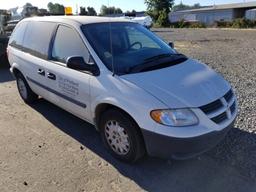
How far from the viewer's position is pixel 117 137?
3.86 meters

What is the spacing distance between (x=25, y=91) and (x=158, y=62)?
3.20m

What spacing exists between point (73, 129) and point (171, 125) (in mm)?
2168

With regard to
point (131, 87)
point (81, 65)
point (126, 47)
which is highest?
point (126, 47)

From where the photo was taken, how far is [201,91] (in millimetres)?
3551

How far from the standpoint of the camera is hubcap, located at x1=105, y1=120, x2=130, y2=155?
148 inches

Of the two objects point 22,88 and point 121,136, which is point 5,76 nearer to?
point 22,88

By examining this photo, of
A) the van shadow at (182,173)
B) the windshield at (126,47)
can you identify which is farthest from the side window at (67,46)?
the van shadow at (182,173)

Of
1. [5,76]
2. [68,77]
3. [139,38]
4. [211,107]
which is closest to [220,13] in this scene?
[5,76]

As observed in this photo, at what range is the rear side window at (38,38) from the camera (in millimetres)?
4977

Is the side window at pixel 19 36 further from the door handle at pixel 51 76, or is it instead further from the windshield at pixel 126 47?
the windshield at pixel 126 47

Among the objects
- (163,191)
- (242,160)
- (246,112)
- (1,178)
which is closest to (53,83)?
(1,178)

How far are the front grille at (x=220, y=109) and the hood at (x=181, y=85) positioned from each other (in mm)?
52

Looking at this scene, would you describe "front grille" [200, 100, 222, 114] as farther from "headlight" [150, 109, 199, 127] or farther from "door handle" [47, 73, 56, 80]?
"door handle" [47, 73, 56, 80]

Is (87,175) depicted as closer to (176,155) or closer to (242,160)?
(176,155)
